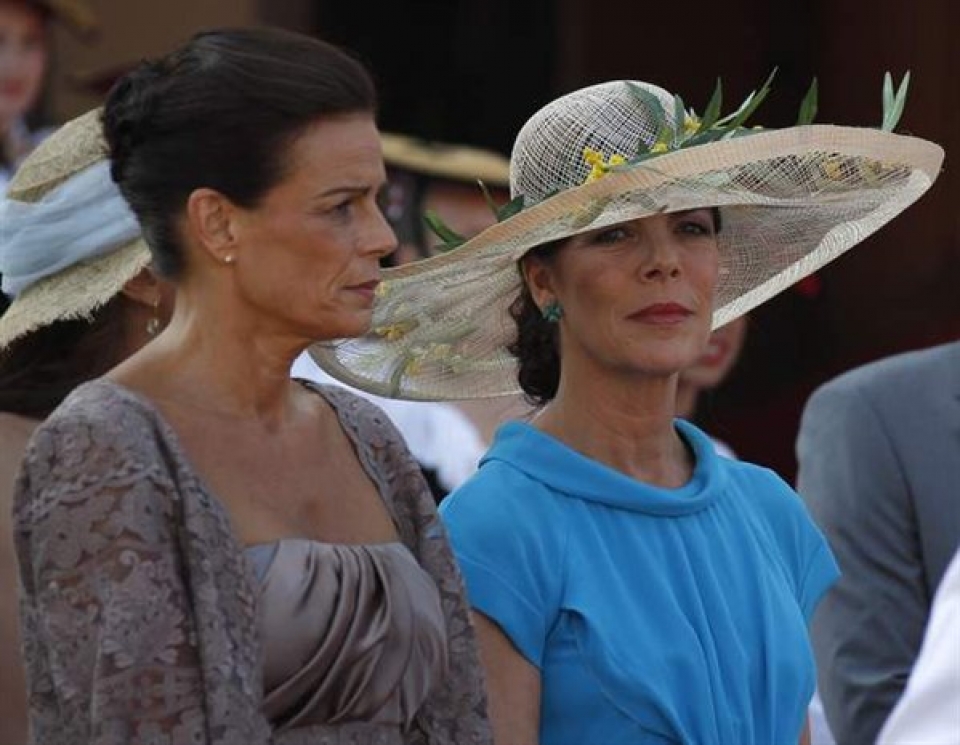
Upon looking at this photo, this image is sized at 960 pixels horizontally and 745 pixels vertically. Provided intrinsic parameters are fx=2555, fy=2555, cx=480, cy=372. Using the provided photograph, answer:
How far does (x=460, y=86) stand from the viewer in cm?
785

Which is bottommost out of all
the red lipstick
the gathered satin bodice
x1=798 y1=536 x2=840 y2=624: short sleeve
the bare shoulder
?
x1=798 y1=536 x2=840 y2=624: short sleeve

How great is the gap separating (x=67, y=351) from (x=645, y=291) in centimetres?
94

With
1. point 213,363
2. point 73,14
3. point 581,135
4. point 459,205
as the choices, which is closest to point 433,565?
point 213,363

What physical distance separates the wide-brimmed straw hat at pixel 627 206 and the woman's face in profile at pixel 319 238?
2.06ft

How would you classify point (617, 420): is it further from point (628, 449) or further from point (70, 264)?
point (70, 264)

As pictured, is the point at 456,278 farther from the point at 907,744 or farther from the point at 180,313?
the point at 907,744

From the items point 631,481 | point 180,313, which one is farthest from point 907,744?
point 631,481

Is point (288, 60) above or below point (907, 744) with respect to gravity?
above

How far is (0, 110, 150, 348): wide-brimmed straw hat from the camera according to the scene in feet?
13.1

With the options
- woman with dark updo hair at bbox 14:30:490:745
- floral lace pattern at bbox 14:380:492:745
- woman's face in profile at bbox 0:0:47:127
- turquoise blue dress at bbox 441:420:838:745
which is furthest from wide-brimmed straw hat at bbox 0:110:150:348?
woman's face in profile at bbox 0:0:47:127

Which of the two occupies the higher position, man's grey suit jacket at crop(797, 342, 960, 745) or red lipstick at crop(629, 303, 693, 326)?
red lipstick at crop(629, 303, 693, 326)

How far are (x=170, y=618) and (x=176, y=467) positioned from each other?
0.20 meters

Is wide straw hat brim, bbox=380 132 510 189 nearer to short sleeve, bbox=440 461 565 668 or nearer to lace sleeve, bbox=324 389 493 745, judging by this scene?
short sleeve, bbox=440 461 565 668

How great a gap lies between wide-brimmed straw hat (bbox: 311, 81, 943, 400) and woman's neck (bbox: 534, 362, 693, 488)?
25 cm
